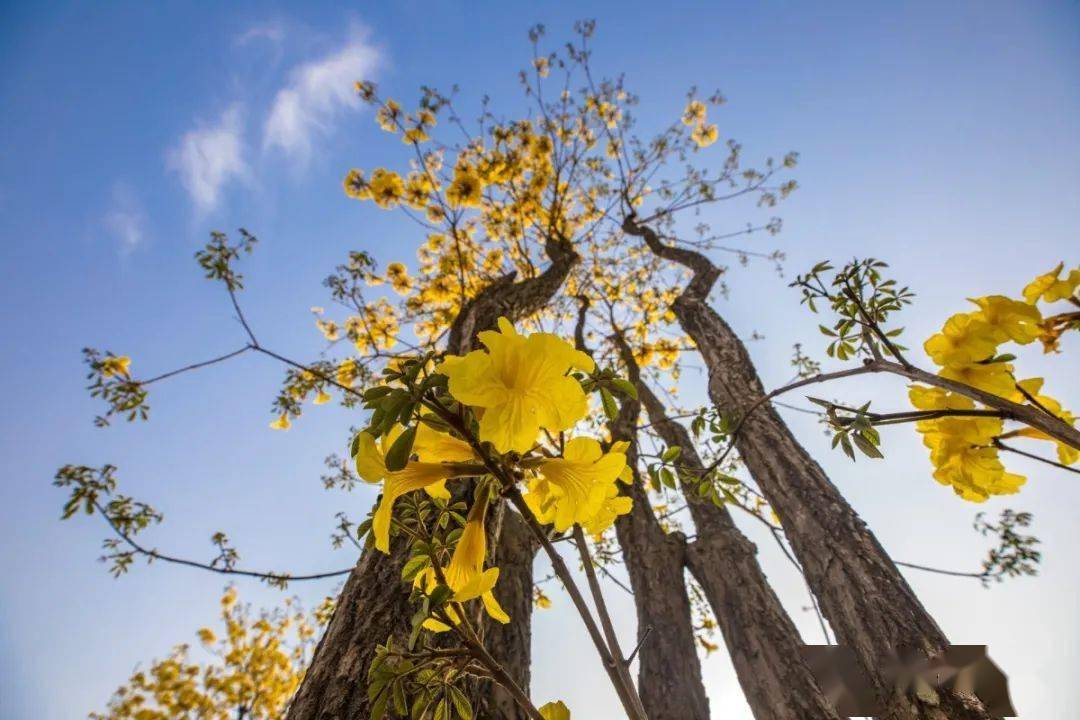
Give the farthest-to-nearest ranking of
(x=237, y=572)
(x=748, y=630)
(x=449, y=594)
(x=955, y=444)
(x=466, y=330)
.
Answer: (x=466, y=330), (x=748, y=630), (x=237, y=572), (x=955, y=444), (x=449, y=594)

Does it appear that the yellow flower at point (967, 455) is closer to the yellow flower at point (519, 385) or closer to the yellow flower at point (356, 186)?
the yellow flower at point (519, 385)

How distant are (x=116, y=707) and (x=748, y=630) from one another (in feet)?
42.1

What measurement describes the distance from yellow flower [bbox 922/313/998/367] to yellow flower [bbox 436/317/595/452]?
3.26 ft

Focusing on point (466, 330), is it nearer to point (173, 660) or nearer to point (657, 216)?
point (657, 216)

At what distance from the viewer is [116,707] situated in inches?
363

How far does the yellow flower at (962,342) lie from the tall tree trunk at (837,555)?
65 cm

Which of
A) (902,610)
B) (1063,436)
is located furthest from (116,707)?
(1063,436)

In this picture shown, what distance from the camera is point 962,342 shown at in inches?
44.2

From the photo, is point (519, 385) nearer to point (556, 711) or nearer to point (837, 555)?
point (556, 711)

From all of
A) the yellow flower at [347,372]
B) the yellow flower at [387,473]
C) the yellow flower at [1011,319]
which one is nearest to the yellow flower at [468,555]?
the yellow flower at [387,473]

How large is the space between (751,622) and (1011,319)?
285 cm

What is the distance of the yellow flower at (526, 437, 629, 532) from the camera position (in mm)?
751

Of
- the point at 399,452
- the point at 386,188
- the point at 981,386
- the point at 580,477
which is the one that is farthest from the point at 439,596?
the point at 386,188

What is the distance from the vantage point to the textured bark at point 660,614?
3176 millimetres
